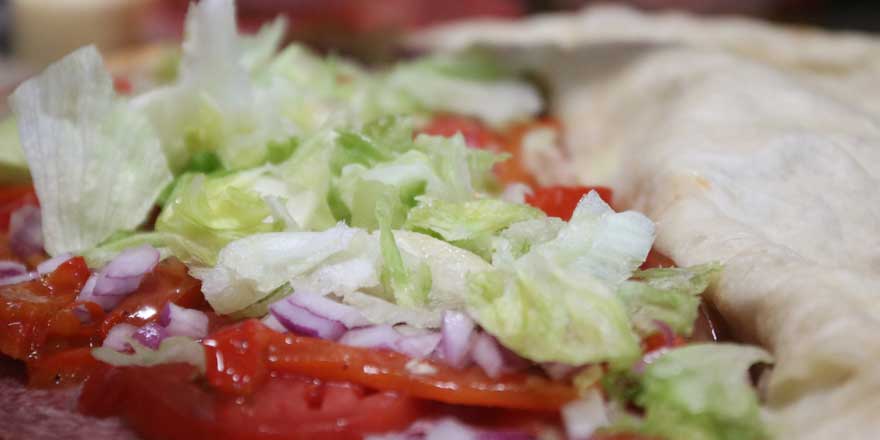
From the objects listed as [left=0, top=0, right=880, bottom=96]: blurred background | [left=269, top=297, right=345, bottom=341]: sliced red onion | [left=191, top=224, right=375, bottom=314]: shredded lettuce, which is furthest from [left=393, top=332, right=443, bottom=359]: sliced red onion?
[left=0, top=0, right=880, bottom=96]: blurred background

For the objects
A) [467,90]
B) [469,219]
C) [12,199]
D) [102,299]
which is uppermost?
[469,219]

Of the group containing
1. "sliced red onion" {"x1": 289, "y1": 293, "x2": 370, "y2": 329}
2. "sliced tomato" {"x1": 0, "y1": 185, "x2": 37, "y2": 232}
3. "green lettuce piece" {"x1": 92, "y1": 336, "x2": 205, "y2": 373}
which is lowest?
"sliced tomato" {"x1": 0, "y1": 185, "x2": 37, "y2": 232}

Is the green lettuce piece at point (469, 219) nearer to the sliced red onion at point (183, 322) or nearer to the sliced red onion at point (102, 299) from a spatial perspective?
the sliced red onion at point (183, 322)

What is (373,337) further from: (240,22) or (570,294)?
(240,22)

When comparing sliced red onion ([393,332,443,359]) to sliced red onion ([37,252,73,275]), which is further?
sliced red onion ([37,252,73,275])

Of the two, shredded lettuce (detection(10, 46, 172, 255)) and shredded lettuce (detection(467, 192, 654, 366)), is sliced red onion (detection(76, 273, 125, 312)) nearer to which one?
shredded lettuce (detection(10, 46, 172, 255))

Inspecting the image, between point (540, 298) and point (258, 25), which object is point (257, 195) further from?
point (258, 25)

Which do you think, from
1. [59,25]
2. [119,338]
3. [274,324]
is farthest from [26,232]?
[59,25]

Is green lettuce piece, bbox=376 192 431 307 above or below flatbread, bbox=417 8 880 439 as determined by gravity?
above

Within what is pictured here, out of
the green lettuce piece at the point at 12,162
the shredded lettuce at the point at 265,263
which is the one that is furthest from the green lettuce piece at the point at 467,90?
the shredded lettuce at the point at 265,263
